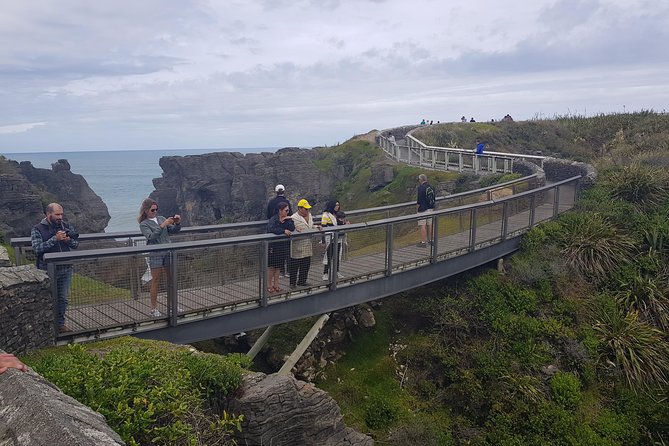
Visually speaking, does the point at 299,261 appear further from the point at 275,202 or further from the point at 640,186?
the point at 640,186

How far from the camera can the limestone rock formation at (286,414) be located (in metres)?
6.44

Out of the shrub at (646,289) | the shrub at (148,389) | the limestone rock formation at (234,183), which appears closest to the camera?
the shrub at (148,389)

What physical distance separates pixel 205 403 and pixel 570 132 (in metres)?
33.5

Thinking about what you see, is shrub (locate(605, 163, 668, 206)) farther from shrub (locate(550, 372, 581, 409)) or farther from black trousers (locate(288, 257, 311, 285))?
black trousers (locate(288, 257, 311, 285))

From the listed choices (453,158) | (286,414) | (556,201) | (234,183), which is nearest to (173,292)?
(286,414)

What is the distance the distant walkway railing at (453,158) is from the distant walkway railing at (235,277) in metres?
10.7

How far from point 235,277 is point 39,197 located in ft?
111

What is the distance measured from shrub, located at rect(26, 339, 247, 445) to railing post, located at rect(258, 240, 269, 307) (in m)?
2.10

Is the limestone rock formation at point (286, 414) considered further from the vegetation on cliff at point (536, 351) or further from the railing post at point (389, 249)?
the railing post at point (389, 249)

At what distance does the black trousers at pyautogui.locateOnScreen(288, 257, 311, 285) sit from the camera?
29.7ft

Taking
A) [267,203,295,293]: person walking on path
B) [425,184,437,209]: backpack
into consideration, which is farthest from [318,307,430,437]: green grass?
[425,184,437,209]: backpack

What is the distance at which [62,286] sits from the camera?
22.1ft

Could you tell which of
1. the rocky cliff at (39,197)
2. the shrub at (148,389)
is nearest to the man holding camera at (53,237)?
the shrub at (148,389)

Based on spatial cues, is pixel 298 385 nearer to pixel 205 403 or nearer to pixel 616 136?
pixel 205 403
